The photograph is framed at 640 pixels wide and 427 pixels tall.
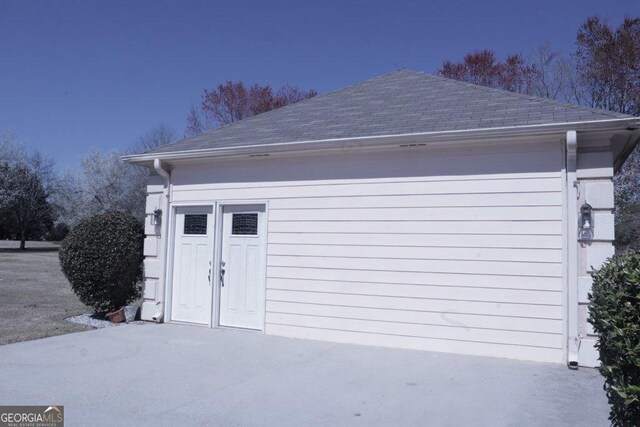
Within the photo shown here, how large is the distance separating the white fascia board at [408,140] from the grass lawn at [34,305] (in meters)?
3.50

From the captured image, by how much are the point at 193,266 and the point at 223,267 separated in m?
0.68

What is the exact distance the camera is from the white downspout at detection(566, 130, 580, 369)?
6.97 meters

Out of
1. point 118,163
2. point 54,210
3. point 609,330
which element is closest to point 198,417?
point 609,330

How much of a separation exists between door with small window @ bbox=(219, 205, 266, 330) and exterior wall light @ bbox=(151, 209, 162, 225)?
136 centimetres

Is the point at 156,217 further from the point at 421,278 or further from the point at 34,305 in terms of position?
the point at 421,278

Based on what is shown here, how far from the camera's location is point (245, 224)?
30.9 feet

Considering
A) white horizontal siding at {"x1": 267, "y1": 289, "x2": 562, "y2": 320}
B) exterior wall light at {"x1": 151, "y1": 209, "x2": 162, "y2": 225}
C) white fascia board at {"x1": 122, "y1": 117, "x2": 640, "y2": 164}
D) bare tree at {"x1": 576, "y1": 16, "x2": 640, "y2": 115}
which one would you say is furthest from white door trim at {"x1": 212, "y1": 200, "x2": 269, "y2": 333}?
bare tree at {"x1": 576, "y1": 16, "x2": 640, "y2": 115}

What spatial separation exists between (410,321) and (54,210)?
3639cm

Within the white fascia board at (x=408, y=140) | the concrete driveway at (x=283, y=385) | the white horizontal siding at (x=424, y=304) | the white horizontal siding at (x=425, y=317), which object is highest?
the white fascia board at (x=408, y=140)

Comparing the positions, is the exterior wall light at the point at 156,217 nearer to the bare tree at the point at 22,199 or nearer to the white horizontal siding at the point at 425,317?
the white horizontal siding at the point at 425,317

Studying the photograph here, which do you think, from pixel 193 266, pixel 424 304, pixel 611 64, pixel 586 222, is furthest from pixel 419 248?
pixel 611 64

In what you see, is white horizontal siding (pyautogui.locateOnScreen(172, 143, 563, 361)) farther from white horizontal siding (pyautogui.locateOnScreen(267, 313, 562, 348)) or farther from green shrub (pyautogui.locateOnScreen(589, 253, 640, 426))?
green shrub (pyautogui.locateOnScreen(589, 253, 640, 426))

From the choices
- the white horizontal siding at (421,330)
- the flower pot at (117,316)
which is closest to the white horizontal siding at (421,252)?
the white horizontal siding at (421,330)

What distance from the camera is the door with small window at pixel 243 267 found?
9164 mm
